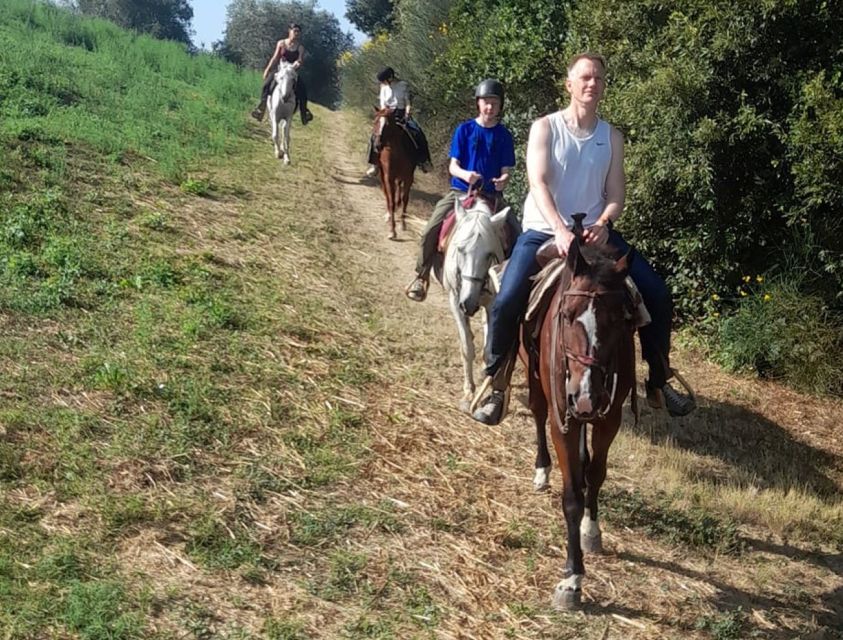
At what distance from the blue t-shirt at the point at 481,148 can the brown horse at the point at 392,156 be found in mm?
5896

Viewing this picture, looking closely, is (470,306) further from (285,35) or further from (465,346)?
(285,35)

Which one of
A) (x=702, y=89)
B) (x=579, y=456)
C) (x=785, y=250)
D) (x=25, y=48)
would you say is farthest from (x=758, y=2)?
(x=25, y=48)

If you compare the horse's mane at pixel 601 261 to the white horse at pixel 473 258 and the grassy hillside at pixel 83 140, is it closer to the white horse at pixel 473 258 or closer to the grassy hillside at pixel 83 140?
the white horse at pixel 473 258

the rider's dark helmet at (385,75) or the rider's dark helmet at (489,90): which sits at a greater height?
the rider's dark helmet at (385,75)

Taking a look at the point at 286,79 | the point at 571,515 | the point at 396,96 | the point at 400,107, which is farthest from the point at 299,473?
the point at 286,79

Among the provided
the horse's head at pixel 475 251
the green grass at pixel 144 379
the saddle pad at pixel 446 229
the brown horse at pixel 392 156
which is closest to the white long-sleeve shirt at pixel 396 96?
the brown horse at pixel 392 156

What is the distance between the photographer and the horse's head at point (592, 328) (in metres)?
4.48

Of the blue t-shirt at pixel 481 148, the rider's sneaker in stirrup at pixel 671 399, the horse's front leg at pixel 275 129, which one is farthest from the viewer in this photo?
the horse's front leg at pixel 275 129

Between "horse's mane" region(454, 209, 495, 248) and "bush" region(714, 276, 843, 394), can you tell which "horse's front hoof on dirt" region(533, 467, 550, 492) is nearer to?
"horse's mane" region(454, 209, 495, 248)

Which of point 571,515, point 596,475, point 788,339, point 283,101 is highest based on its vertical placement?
point 283,101

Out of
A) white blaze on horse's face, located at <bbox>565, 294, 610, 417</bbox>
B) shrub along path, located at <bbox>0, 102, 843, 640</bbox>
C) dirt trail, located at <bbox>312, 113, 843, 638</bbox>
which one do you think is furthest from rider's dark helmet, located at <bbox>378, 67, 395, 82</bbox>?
white blaze on horse's face, located at <bbox>565, 294, 610, 417</bbox>

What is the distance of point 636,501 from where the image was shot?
654cm

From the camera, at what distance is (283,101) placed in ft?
58.0

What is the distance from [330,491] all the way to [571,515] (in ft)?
6.00
